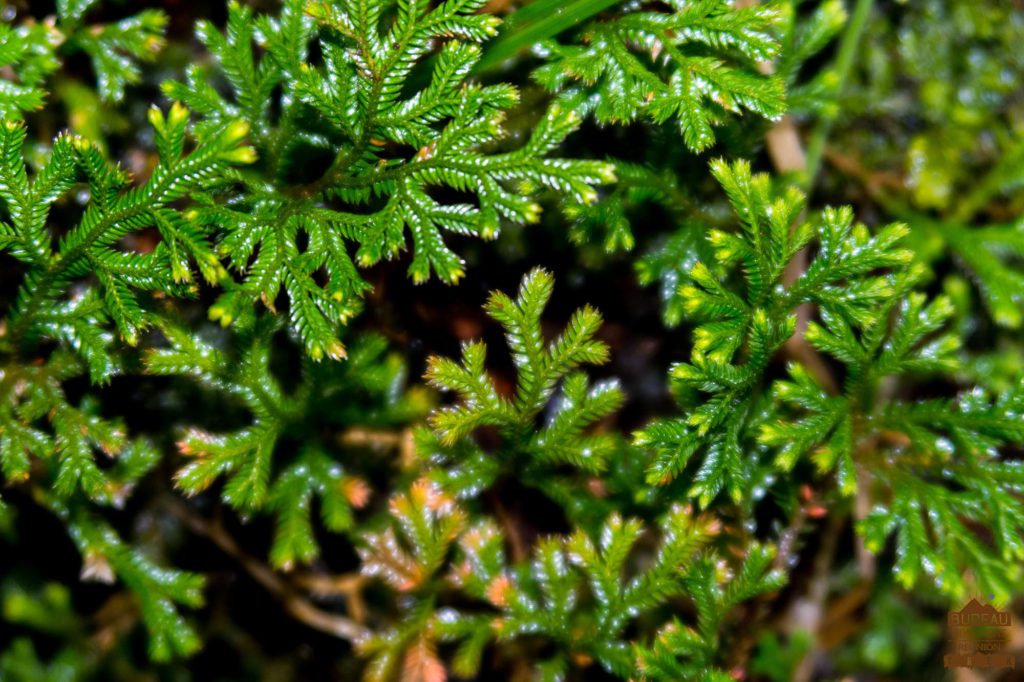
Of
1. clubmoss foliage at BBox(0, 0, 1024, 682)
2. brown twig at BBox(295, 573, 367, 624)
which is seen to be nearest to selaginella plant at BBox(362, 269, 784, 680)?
clubmoss foliage at BBox(0, 0, 1024, 682)

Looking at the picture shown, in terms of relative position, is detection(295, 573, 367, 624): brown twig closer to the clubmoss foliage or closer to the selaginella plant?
the clubmoss foliage

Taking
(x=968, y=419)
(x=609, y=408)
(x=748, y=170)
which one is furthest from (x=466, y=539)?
(x=968, y=419)

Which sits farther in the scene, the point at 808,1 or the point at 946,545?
the point at 808,1

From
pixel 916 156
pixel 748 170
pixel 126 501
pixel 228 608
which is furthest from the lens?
pixel 916 156

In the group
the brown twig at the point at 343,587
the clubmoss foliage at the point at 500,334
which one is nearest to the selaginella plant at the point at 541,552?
the clubmoss foliage at the point at 500,334

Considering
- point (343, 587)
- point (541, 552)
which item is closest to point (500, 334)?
point (541, 552)

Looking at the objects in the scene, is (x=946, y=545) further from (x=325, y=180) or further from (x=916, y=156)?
(x=325, y=180)
